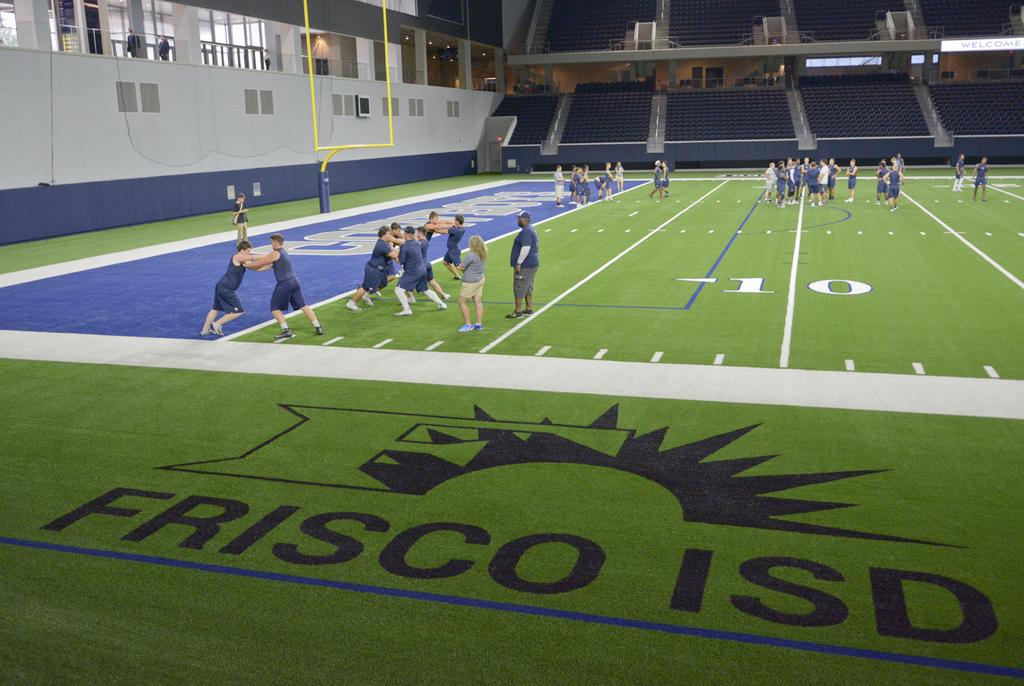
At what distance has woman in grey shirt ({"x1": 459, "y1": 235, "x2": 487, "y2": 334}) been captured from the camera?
44.4ft

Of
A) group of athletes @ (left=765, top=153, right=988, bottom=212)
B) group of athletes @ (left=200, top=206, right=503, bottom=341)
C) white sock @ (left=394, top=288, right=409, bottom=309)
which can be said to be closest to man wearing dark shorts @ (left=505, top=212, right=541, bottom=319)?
group of athletes @ (left=200, top=206, right=503, bottom=341)

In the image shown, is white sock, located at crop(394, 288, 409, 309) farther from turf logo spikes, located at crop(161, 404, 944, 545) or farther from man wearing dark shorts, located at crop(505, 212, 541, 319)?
turf logo spikes, located at crop(161, 404, 944, 545)

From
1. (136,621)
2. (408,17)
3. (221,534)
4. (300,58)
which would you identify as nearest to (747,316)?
(221,534)

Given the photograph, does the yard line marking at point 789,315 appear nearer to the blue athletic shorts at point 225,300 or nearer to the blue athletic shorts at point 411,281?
the blue athletic shorts at point 411,281

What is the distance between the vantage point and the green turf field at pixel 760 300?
40.7 feet

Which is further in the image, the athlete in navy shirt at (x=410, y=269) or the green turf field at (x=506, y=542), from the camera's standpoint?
the athlete in navy shirt at (x=410, y=269)

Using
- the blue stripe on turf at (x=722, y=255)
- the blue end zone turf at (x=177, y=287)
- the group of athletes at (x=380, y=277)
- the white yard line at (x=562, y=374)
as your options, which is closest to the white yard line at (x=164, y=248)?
the blue end zone turf at (x=177, y=287)

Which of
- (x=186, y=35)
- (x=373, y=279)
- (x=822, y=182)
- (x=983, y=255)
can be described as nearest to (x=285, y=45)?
(x=186, y=35)

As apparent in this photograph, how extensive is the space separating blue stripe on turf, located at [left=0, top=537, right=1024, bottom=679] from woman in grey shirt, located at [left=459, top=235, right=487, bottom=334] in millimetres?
7699

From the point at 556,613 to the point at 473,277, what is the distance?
8368 millimetres

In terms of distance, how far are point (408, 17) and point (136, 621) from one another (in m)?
45.6

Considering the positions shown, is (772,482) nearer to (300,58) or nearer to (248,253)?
(248,253)

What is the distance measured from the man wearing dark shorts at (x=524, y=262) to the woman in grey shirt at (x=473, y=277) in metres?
0.60

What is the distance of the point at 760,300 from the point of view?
1581cm
